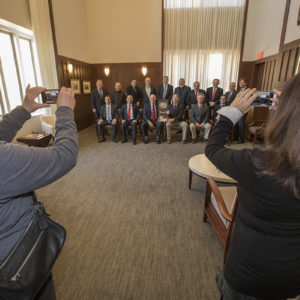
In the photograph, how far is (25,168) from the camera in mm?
625

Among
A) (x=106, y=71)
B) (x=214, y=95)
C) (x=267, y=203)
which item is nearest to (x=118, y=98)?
(x=106, y=71)

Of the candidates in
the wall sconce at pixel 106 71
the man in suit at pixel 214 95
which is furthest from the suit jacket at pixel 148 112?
the wall sconce at pixel 106 71

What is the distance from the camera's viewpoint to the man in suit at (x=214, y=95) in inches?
253

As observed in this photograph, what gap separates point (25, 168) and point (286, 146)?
0.81 meters

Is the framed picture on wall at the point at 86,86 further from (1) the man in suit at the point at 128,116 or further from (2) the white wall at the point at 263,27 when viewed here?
(2) the white wall at the point at 263,27

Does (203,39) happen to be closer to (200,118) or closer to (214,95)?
(214,95)

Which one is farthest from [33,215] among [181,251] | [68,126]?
[181,251]

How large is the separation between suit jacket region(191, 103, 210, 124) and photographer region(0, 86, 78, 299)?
514cm

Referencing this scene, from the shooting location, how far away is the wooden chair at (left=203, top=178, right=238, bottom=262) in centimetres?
167

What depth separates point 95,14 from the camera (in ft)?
26.1

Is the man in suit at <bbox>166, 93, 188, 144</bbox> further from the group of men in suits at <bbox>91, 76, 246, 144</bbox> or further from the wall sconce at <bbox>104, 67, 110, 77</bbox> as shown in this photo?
the wall sconce at <bbox>104, 67, 110, 77</bbox>

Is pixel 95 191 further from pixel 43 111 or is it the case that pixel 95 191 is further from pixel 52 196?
pixel 43 111

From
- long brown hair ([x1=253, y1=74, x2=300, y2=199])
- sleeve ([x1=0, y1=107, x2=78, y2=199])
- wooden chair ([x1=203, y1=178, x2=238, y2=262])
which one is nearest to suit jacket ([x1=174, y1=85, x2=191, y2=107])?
wooden chair ([x1=203, y1=178, x2=238, y2=262])

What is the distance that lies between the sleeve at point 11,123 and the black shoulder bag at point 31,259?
0.37 metres
